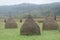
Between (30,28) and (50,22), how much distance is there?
43 centimetres

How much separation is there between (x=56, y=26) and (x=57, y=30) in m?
0.08

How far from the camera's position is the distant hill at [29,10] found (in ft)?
15.3

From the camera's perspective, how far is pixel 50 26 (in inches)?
187

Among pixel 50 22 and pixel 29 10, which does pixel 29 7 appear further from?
pixel 50 22

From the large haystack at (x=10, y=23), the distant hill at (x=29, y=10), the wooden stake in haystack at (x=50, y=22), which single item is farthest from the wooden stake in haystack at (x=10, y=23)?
the wooden stake in haystack at (x=50, y=22)

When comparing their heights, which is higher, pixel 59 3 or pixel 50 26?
pixel 59 3

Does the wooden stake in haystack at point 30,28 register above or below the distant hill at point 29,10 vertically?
below

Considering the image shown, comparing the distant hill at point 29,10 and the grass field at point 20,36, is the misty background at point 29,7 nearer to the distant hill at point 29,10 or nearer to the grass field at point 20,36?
the distant hill at point 29,10

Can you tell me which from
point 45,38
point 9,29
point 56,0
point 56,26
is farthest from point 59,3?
point 9,29

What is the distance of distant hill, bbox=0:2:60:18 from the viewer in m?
4.68

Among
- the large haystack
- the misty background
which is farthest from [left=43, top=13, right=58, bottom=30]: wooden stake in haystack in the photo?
the large haystack

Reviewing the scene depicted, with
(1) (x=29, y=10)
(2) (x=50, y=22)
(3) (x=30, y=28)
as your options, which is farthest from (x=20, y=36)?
(2) (x=50, y=22)

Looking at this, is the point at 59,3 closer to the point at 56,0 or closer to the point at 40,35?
the point at 56,0

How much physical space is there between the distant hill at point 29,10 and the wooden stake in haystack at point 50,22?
10 centimetres
